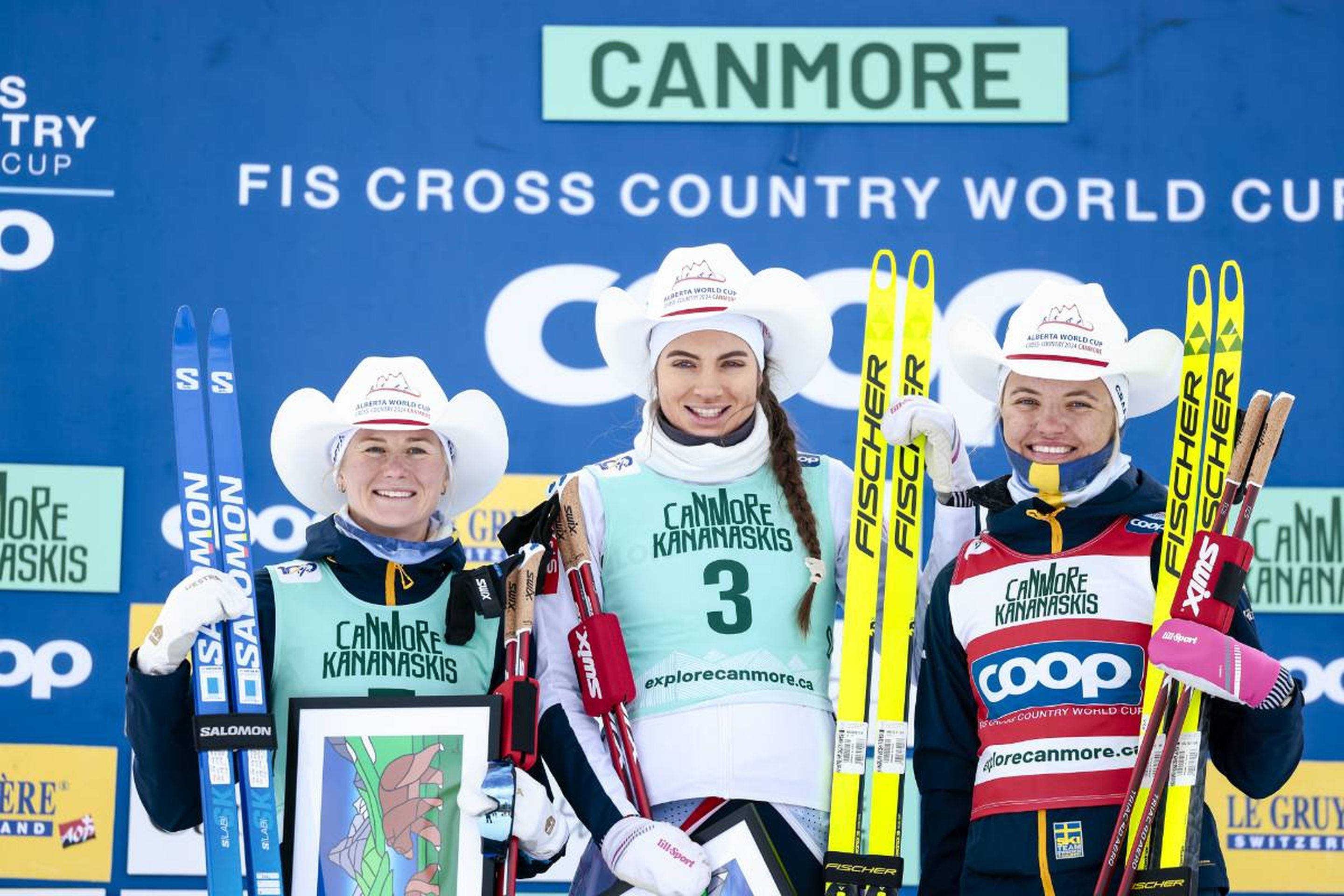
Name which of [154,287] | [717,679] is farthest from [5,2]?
[717,679]

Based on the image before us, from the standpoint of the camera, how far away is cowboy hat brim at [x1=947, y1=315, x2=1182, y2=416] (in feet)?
11.0

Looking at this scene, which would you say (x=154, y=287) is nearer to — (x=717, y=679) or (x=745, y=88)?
(x=745, y=88)

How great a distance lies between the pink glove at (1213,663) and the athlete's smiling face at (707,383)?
3.02 feet

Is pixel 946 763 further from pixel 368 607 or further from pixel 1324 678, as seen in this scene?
pixel 1324 678

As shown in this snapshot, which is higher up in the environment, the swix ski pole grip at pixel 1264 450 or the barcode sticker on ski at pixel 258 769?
the swix ski pole grip at pixel 1264 450

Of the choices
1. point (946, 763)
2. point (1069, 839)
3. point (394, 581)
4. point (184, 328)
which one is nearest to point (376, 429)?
point (394, 581)

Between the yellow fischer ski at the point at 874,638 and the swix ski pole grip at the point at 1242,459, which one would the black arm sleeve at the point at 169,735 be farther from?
the swix ski pole grip at the point at 1242,459

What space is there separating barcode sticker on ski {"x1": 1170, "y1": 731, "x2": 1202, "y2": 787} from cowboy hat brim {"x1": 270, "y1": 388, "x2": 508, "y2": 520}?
143cm

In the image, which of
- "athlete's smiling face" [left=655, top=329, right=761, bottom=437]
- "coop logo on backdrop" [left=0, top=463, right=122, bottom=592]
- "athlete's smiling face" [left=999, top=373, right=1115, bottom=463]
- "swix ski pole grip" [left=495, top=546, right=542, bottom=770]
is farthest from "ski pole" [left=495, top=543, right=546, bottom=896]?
"coop logo on backdrop" [left=0, top=463, right=122, bottom=592]

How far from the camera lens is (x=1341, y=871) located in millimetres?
4953

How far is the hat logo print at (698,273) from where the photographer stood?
3.48m

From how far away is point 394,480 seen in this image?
3416 millimetres

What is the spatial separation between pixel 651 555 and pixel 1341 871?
2683mm

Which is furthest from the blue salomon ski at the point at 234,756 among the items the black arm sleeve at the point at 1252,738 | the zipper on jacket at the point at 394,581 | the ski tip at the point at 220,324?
the black arm sleeve at the point at 1252,738
